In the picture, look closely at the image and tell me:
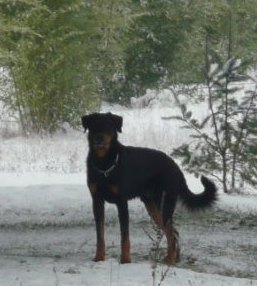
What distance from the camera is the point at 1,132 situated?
2205 centimetres

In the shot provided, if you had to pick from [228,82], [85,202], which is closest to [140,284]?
[85,202]

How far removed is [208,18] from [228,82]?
13.4m

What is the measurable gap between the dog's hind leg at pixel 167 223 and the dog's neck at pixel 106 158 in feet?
2.12

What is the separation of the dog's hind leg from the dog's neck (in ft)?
2.12

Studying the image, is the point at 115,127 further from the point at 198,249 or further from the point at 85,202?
the point at 85,202

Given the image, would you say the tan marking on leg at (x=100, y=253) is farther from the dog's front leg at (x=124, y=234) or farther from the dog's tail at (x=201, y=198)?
the dog's tail at (x=201, y=198)

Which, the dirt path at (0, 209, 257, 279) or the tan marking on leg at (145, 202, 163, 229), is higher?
the tan marking on leg at (145, 202, 163, 229)

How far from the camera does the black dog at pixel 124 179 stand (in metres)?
7.27

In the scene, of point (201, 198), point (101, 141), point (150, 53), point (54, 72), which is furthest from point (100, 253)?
point (150, 53)

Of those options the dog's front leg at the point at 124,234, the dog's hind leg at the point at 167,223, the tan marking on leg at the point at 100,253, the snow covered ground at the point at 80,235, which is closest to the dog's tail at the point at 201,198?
the dog's hind leg at the point at 167,223

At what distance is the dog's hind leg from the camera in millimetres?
7691

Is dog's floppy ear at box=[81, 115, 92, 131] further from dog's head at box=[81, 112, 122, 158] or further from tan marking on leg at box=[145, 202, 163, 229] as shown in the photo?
tan marking on leg at box=[145, 202, 163, 229]

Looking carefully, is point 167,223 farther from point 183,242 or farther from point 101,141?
point 183,242

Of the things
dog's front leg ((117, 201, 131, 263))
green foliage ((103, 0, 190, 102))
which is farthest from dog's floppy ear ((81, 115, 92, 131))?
green foliage ((103, 0, 190, 102))
